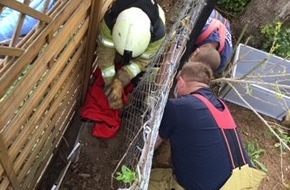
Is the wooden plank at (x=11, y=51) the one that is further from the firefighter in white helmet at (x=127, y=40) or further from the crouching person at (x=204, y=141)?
the crouching person at (x=204, y=141)

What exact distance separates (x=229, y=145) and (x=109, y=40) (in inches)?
49.7

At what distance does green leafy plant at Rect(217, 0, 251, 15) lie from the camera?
4.93 m

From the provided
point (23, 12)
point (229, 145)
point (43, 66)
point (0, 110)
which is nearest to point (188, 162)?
point (229, 145)

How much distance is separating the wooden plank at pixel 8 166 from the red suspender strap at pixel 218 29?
214 centimetres

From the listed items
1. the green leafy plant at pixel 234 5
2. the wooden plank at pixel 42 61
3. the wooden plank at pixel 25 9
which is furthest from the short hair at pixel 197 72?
the green leafy plant at pixel 234 5

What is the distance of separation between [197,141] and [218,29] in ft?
4.69

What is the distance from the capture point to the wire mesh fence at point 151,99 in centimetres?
218

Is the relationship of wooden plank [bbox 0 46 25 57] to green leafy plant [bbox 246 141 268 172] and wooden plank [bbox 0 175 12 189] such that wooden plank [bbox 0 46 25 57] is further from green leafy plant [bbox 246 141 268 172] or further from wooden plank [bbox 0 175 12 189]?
green leafy plant [bbox 246 141 268 172]

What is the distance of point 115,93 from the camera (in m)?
3.11

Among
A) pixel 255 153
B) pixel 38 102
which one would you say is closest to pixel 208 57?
pixel 255 153

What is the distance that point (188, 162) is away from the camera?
2934 mm

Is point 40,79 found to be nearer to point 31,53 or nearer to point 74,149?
point 31,53

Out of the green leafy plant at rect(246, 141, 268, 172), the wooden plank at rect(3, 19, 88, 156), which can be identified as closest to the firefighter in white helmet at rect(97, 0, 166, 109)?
the wooden plank at rect(3, 19, 88, 156)

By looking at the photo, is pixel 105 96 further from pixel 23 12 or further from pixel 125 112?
pixel 23 12
